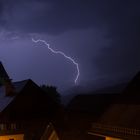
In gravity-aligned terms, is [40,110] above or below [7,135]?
above

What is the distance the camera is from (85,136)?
28.9 metres

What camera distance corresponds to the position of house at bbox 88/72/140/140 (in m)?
18.8

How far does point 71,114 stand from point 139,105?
16156 millimetres

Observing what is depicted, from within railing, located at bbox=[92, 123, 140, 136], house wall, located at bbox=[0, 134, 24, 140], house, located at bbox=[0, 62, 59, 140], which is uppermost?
house, located at bbox=[0, 62, 59, 140]

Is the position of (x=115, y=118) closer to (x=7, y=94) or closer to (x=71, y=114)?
(x=71, y=114)

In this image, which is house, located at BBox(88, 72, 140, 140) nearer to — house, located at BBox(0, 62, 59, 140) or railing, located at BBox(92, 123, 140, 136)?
railing, located at BBox(92, 123, 140, 136)

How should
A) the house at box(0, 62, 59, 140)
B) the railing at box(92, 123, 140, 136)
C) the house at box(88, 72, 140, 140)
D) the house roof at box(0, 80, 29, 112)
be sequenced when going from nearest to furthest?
the railing at box(92, 123, 140, 136)
the house at box(88, 72, 140, 140)
the house at box(0, 62, 59, 140)
the house roof at box(0, 80, 29, 112)

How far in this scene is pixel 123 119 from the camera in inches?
790

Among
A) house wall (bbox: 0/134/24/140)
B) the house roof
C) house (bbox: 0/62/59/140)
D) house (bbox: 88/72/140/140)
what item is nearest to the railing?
house (bbox: 88/72/140/140)

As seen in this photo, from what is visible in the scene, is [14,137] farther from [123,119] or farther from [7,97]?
[123,119]

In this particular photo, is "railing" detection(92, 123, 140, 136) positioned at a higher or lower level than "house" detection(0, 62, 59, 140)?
lower

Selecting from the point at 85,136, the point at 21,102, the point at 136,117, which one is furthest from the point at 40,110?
the point at 136,117

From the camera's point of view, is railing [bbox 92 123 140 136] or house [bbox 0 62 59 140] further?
house [bbox 0 62 59 140]

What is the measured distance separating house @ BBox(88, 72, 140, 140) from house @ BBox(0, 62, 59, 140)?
15.2 m
